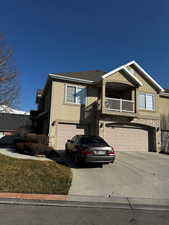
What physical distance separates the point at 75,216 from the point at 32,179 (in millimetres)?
2957

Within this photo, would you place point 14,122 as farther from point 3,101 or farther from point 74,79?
point 74,79

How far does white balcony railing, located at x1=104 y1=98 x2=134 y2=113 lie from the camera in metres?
16.0

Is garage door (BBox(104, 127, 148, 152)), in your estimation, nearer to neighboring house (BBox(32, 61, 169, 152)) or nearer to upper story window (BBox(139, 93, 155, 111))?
neighboring house (BBox(32, 61, 169, 152))

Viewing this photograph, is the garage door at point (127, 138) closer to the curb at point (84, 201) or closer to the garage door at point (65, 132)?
the garage door at point (65, 132)

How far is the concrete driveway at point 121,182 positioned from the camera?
236 inches

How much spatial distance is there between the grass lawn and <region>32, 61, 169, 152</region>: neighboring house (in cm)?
700

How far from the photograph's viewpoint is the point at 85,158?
350 inches

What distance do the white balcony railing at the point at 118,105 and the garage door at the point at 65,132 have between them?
10.9 ft

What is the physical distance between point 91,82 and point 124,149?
23.9 feet

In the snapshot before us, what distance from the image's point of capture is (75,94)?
1619 cm

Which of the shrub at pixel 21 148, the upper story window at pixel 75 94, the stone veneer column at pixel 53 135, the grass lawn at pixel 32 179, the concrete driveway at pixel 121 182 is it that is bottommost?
the concrete driveway at pixel 121 182

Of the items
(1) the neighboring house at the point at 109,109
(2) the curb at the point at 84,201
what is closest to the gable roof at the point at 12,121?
(1) the neighboring house at the point at 109,109

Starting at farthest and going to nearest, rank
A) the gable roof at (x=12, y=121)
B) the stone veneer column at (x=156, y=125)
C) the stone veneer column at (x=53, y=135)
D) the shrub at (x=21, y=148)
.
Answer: the gable roof at (x=12, y=121) < the stone veneer column at (x=156, y=125) < the stone veneer column at (x=53, y=135) < the shrub at (x=21, y=148)

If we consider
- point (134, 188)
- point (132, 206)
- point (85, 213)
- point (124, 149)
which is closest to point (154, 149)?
point (124, 149)
